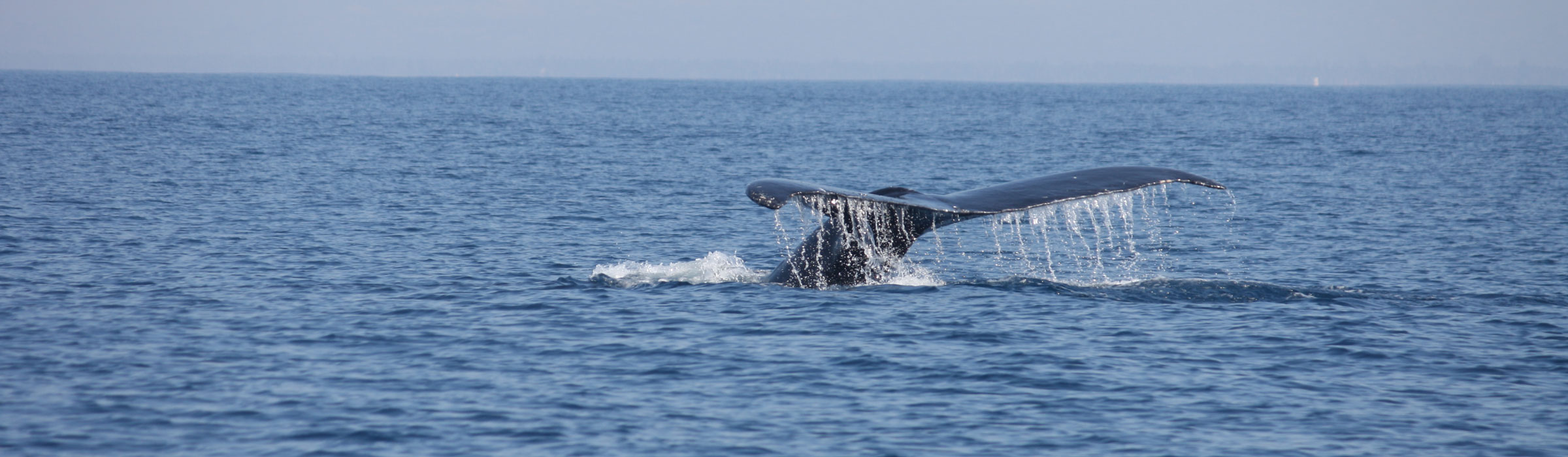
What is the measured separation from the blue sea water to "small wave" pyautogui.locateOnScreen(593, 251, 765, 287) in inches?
4.1

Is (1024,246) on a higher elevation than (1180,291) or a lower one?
lower

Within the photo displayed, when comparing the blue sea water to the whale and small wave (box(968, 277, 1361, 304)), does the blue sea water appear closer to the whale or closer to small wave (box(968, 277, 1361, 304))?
small wave (box(968, 277, 1361, 304))

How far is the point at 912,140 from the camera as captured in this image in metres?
66.0

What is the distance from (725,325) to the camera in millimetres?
14820

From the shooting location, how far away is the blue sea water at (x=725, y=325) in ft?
35.5

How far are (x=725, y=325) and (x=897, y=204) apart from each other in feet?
12.0

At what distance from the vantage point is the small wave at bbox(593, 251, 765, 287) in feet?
59.3

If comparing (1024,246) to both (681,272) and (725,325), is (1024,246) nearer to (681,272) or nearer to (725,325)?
(681,272)

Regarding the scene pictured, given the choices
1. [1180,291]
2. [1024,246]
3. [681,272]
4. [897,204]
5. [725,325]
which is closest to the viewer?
[897,204]

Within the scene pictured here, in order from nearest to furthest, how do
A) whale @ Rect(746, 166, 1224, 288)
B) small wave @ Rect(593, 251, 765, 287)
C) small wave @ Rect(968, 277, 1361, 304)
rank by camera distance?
whale @ Rect(746, 166, 1224, 288) → small wave @ Rect(968, 277, 1361, 304) → small wave @ Rect(593, 251, 765, 287)

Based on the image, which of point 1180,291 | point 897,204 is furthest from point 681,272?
point 897,204

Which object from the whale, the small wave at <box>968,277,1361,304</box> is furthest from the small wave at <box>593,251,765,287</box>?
the small wave at <box>968,277,1361,304</box>

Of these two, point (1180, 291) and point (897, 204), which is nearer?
point (897, 204)

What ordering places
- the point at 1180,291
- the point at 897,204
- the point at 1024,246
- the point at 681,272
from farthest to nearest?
the point at 1024,246 → the point at 681,272 → the point at 1180,291 → the point at 897,204
